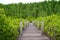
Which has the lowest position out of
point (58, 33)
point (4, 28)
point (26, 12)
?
point (26, 12)

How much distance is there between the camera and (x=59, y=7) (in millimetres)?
129625

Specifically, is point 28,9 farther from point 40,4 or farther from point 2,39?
point 2,39

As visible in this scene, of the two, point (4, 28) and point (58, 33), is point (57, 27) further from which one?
point (4, 28)

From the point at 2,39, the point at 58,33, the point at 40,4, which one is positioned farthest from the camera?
the point at 40,4

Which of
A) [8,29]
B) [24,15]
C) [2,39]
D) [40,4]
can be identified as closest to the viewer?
[2,39]

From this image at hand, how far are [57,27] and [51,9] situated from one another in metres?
111

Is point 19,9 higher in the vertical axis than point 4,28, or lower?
lower

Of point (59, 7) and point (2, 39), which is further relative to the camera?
point (59, 7)

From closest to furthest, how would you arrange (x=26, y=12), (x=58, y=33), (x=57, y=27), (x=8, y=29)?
1. (x=8, y=29)
2. (x=58, y=33)
3. (x=57, y=27)
4. (x=26, y=12)

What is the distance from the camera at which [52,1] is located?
447 ft

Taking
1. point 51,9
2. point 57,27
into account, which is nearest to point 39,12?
Answer: point 51,9

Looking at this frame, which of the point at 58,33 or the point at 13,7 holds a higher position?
the point at 58,33

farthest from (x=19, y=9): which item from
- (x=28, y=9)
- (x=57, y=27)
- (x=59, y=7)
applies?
(x=57, y=27)

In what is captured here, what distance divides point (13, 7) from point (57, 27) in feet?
387
